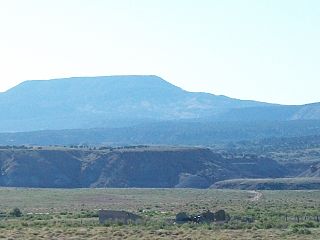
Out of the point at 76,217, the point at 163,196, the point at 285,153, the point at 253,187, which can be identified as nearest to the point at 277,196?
the point at 163,196

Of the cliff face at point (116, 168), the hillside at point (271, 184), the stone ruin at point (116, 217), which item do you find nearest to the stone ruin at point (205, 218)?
the stone ruin at point (116, 217)

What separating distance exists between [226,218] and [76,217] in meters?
11.1

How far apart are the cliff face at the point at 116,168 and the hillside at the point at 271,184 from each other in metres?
6.37

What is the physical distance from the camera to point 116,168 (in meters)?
140

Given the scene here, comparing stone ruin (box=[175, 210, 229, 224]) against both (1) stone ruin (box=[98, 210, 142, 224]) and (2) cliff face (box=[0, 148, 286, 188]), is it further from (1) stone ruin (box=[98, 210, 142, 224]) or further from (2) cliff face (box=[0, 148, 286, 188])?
(2) cliff face (box=[0, 148, 286, 188])

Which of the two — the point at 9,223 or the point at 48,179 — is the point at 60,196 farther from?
the point at 9,223

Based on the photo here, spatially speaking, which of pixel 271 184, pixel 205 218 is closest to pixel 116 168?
pixel 271 184

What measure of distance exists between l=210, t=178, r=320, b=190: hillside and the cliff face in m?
6.37

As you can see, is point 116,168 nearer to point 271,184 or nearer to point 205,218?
point 271,184

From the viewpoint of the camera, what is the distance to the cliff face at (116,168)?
136500 millimetres

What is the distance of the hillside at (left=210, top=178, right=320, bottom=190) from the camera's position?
121 meters

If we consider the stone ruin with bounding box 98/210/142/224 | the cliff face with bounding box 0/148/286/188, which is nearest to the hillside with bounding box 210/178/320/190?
the cliff face with bounding box 0/148/286/188

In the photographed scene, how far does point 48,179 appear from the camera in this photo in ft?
455

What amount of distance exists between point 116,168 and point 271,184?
27.8m
